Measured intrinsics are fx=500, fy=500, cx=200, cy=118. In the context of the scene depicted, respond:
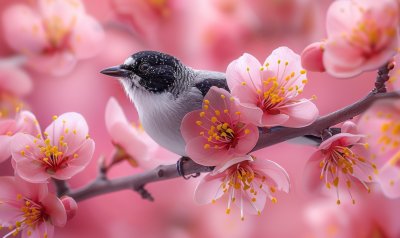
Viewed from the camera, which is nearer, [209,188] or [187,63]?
[209,188]

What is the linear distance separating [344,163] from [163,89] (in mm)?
141

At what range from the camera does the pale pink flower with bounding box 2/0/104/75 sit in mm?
495

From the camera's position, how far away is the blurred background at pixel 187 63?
524mm

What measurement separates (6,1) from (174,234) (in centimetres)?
32

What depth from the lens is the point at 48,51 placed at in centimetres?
50

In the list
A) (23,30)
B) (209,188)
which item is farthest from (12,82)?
(209,188)

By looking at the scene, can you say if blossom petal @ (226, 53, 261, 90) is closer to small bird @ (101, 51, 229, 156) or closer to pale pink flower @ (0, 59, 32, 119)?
small bird @ (101, 51, 229, 156)

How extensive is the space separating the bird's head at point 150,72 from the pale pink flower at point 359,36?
4.9 inches

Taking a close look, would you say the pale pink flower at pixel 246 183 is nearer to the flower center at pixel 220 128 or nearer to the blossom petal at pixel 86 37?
the flower center at pixel 220 128

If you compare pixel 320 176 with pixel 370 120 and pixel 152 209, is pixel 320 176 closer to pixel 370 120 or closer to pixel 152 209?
pixel 370 120

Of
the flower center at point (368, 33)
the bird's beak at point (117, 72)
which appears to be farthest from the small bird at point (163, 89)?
the flower center at point (368, 33)

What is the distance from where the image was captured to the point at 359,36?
28 centimetres

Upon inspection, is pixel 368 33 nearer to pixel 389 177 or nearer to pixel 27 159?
pixel 389 177

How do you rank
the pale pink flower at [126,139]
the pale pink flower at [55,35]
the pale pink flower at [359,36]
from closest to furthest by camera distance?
1. the pale pink flower at [359,36]
2. the pale pink flower at [126,139]
3. the pale pink flower at [55,35]
